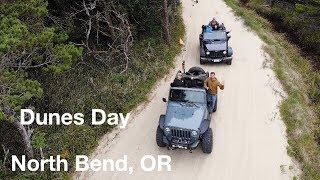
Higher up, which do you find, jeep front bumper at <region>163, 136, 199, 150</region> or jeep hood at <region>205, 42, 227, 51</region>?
jeep hood at <region>205, 42, 227, 51</region>

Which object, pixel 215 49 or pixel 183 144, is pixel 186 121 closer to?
pixel 183 144

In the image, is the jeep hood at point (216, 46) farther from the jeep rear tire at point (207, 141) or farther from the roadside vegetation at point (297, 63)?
the jeep rear tire at point (207, 141)

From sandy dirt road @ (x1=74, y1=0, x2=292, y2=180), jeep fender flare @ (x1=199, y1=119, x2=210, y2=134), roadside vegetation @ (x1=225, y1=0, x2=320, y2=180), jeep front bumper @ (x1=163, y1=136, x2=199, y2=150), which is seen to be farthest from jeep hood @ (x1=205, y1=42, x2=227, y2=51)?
jeep front bumper @ (x1=163, y1=136, x2=199, y2=150)

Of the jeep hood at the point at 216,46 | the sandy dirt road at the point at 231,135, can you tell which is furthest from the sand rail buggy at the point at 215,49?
the sandy dirt road at the point at 231,135

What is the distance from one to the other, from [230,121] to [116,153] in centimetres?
523

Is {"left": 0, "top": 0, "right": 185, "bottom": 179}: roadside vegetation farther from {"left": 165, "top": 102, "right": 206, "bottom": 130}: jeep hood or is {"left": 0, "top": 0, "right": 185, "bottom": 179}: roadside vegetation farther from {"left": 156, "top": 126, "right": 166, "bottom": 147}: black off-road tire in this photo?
{"left": 165, "top": 102, "right": 206, "bottom": 130}: jeep hood

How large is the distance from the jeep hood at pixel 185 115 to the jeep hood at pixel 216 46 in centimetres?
634

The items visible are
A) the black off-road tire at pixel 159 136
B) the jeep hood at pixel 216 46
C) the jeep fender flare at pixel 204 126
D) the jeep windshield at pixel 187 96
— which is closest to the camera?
the jeep fender flare at pixel 204 126

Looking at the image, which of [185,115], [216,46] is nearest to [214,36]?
[216,46]

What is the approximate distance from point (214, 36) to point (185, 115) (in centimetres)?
812

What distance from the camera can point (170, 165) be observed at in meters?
18.2

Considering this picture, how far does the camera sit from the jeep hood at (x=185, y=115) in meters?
17.7

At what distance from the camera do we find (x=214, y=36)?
81.7ft

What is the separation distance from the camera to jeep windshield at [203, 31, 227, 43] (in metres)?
24.6
